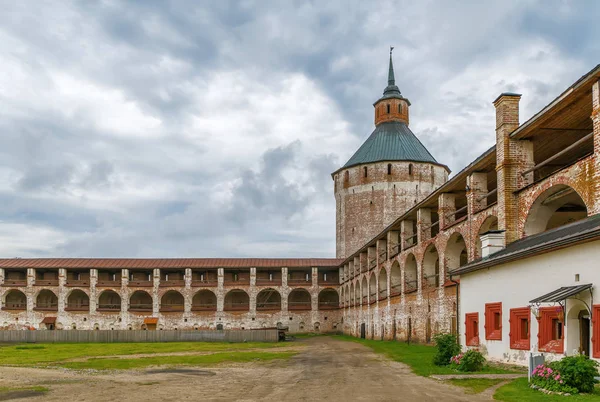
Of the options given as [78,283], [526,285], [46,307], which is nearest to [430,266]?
[526,285]

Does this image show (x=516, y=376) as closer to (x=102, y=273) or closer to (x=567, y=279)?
(x=567, y=279)

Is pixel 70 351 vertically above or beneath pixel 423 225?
beneath

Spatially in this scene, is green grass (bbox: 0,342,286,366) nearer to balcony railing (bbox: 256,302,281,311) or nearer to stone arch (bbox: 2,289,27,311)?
balcony railing (bbox: 256,302,281,311)

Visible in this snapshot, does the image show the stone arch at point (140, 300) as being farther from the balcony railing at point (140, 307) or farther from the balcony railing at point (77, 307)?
the balcony railing at point (77, 307)

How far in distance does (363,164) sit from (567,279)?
172 feet

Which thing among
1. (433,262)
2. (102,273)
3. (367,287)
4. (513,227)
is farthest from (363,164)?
(513,227)

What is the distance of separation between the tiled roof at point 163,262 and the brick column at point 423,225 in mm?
31548

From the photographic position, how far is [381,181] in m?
66.1

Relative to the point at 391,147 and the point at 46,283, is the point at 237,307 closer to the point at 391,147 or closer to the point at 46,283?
the point at 46,283

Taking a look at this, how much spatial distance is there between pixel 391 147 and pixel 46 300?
3906 centimetres

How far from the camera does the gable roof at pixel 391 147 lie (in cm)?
6669

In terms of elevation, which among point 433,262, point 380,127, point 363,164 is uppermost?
point 380,127

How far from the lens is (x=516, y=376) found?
16406 mm

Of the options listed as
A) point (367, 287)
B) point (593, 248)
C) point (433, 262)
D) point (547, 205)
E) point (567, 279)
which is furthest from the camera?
point (367, 287)
